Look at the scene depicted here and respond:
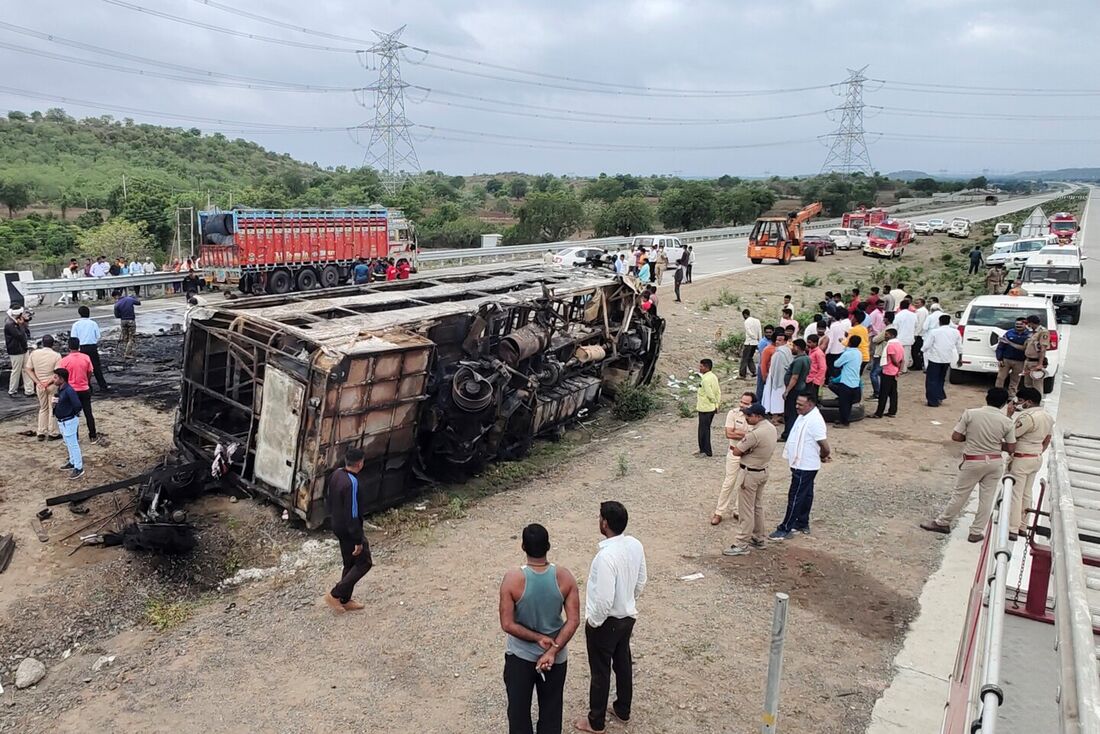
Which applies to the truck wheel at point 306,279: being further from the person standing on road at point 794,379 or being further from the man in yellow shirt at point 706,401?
the person standing on road at point 794,379

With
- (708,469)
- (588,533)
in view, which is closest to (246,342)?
(588,533)

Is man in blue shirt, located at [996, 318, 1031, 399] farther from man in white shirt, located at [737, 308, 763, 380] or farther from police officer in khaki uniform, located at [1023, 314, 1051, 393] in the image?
man in white shirt, located at [737, 308, 763, 380]

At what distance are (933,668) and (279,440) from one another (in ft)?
20.7

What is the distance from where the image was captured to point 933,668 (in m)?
5.53

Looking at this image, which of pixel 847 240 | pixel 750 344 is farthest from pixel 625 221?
pixel 750 344

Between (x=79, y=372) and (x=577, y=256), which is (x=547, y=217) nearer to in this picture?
(x=577, y=256)

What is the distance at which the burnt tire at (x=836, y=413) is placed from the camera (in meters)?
11.7

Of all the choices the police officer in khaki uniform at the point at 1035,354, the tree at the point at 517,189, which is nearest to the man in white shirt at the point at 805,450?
the police officer in khaki uniform at the point at 1035,354

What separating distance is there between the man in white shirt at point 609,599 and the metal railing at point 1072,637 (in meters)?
2.11

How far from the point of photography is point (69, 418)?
359 inches

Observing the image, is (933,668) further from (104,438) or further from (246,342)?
(104,438)

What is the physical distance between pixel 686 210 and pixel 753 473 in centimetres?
5240

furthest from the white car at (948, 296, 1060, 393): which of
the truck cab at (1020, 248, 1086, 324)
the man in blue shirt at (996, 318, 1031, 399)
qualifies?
the truck cab at (1020, 248, 1086, 324)

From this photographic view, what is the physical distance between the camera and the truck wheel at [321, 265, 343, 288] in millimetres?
24344
